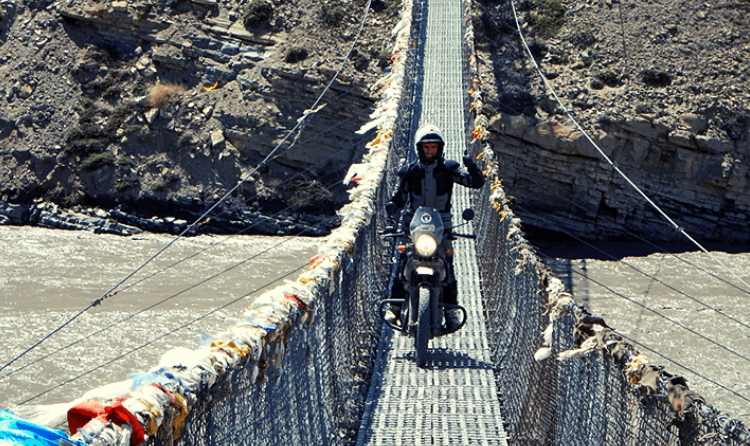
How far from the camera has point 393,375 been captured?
6480 millimetres

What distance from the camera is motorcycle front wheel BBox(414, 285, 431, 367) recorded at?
6.29 metres

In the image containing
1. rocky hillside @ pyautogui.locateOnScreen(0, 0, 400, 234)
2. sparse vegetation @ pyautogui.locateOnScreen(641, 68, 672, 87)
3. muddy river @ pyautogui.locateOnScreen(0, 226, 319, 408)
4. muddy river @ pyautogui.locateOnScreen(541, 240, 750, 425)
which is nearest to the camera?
muddy river @ pyautogui.locateOnScreen(0, 226, 319, 408)

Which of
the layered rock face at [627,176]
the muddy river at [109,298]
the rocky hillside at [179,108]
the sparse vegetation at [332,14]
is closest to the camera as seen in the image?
the muddy river at [109,298]

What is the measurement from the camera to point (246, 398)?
152 inches

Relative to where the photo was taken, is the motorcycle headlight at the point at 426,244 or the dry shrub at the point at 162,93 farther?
the dry shrub at the point at 162,93

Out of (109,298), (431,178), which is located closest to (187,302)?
(109,298)

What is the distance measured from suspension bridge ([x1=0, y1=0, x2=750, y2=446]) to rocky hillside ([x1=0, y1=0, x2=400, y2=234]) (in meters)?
12.0

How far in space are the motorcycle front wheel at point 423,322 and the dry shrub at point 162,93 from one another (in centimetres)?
1856

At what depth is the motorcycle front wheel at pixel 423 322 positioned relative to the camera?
6285 millimetres

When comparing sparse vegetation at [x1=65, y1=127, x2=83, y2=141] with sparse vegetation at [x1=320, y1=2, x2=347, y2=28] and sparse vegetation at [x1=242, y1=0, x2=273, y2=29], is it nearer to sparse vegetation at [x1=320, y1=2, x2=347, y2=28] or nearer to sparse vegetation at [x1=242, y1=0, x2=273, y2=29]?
sparse vegetation at [x1=242, y1=0, x2=273, y2=29]

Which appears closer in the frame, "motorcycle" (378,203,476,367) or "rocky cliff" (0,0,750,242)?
"motorcycle" (378,203,476,367)

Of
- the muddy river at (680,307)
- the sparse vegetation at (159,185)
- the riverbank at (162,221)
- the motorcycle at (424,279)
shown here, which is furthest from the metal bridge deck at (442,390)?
the sparse vegetation at (159,185)

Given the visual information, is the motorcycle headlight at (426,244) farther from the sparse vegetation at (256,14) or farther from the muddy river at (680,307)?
the sparse vegetation at (256,14)

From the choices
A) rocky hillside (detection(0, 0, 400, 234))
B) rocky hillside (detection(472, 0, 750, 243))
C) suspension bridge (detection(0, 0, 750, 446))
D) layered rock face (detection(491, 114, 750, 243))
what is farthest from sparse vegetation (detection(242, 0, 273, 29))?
suspension bridge (detection(0, 0, 750, 446))
